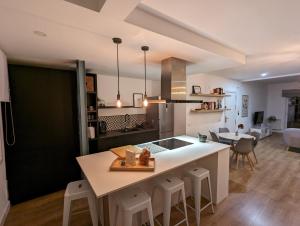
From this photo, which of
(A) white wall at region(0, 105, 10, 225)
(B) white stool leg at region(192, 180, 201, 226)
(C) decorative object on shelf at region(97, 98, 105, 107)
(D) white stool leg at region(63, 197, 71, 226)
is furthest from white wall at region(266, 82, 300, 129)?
(A) white wall at region(0, 105, 10, 225)

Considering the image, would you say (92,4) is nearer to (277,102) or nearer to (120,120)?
(120,120)

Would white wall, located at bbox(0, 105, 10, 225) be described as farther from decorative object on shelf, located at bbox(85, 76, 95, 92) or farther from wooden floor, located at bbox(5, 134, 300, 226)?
decorative object on shelf, located at bbox(85, 76, 95, 92)

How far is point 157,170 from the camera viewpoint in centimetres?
170

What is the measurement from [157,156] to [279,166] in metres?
3.64

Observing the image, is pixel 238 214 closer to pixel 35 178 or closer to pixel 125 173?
pixel 125 173

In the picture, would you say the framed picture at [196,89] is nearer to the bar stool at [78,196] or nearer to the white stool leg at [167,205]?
the white stool leg at [167,205]

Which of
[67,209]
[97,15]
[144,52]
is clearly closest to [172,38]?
[144,52]

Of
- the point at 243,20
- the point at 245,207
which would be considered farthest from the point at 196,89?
the point at 245,207

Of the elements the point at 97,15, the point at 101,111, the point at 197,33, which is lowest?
the point at 101,111

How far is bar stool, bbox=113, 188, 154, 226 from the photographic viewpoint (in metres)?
1.46

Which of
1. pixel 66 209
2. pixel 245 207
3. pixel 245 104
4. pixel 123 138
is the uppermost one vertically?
pixel 245 104

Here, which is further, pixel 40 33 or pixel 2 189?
pixel 2 189

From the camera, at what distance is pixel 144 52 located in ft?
7.04

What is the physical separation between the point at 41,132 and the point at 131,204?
84.2 inches
